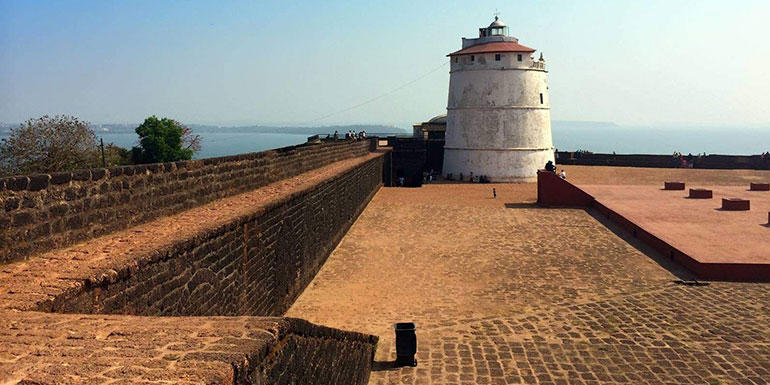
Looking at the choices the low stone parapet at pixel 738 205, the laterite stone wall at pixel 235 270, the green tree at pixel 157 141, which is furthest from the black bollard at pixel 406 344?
the green tree at pixel 157 141

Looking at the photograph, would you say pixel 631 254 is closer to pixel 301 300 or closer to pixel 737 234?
pixel 737 234

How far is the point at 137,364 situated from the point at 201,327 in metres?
0.61

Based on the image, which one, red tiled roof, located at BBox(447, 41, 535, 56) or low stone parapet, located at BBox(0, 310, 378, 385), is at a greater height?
red tiled roof, located at BBox(447, 41, 535, 56)

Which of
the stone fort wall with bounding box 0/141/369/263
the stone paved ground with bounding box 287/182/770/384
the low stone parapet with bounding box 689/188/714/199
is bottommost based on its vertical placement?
the stone paved ground with bounding box 287/182/770/384

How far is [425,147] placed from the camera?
39062 millimetres

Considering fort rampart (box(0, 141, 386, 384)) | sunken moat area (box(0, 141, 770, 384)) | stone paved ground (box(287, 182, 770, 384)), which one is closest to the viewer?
fort rampart (box(0, 141, 386, 384))

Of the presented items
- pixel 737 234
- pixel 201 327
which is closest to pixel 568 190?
pixel 737 234

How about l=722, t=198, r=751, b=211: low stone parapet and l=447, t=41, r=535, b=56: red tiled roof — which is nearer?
l=722, t=198, r=751, b=211: low stone parapet

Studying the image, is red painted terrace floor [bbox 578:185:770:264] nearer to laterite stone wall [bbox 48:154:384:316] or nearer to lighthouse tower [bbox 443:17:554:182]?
laterite stone wall [bbox 48:154:384:316]

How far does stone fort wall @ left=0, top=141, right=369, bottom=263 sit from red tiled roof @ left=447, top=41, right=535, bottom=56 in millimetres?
26597

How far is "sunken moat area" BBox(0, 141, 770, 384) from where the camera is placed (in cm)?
342

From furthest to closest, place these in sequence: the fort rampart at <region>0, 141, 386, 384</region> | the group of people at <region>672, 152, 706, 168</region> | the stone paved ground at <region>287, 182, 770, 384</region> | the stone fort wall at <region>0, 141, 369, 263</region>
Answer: the group of people at <region>672, 152, 706, 168</region>
the stone paved ground at <region>287, 182, 770, 384</region>
the stone fort wall at <region>0, 141, 369, 263</region>
the fort rampart at <region>0, 141, 386, 384</region>

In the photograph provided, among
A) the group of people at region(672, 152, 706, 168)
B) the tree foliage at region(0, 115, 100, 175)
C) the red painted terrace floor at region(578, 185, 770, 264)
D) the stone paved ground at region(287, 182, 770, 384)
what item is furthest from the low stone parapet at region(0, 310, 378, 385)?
the group of people at region(672, 152, 706, 168)

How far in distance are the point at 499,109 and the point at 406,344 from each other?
93.7 feet
